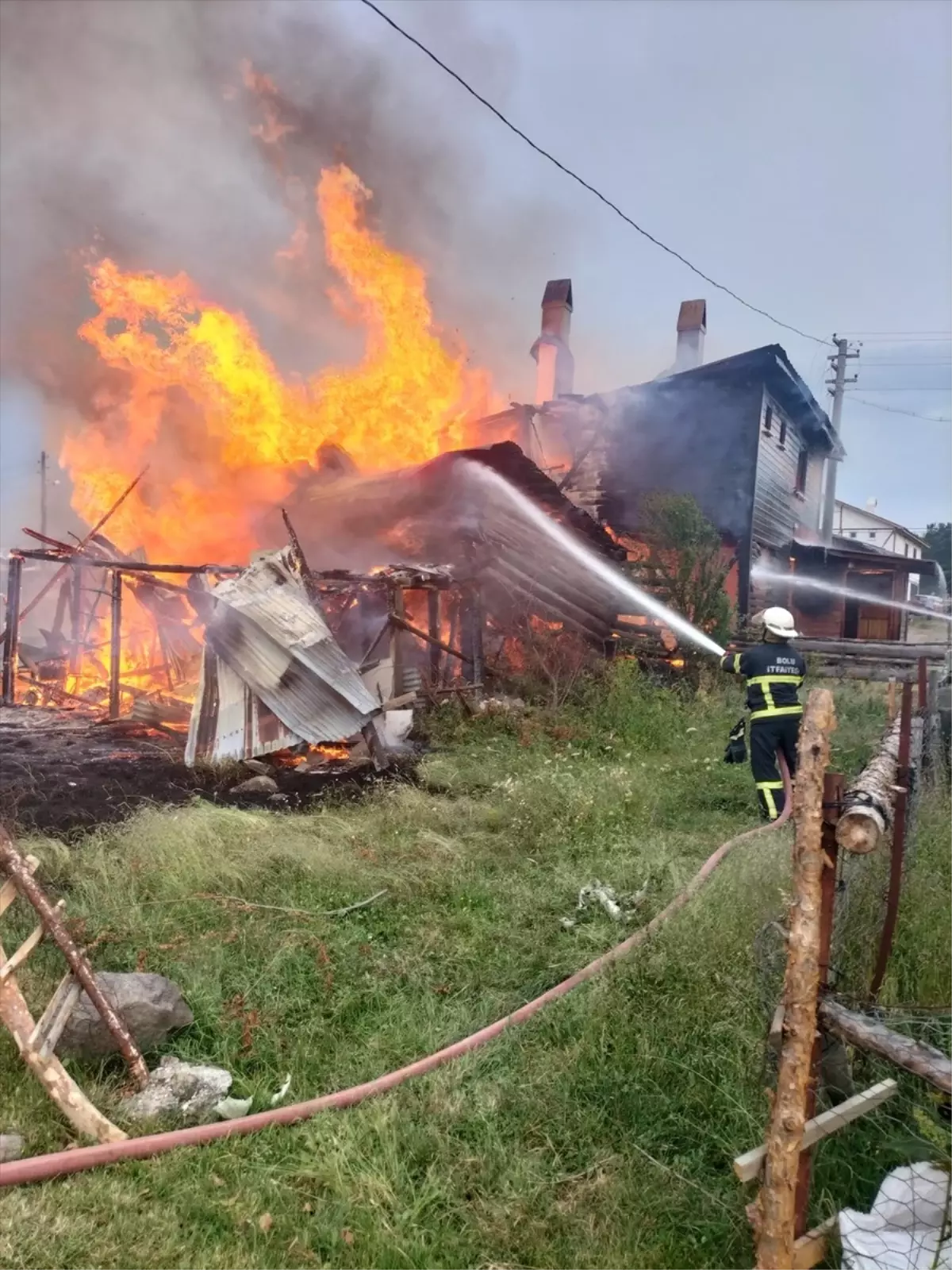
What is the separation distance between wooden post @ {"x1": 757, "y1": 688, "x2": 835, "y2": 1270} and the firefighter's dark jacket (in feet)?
16.3

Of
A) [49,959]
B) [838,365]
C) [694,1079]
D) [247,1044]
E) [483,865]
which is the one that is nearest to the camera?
[694,1079]

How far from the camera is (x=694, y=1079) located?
3.10 meters

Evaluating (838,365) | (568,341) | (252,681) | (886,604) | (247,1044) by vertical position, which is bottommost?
(247,1044)

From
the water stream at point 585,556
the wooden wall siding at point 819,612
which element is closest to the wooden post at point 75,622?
the water stream at point 585,556

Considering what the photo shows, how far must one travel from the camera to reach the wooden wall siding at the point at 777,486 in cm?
1897

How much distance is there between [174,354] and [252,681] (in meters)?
15.8

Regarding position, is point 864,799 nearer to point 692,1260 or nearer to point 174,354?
point 692,1260

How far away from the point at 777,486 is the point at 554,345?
7961 mm

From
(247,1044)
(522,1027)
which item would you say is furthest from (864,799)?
(247,1044)

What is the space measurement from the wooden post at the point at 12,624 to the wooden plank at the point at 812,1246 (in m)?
12.6

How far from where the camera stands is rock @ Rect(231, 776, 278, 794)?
8.11 m

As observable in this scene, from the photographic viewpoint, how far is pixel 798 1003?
200 centimetres

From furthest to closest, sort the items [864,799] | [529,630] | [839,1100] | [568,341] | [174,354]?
[568,341] → [174,354] → [529,630] → [839,1100] → [864,799]

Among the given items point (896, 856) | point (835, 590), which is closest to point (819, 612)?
point (835, 590)
